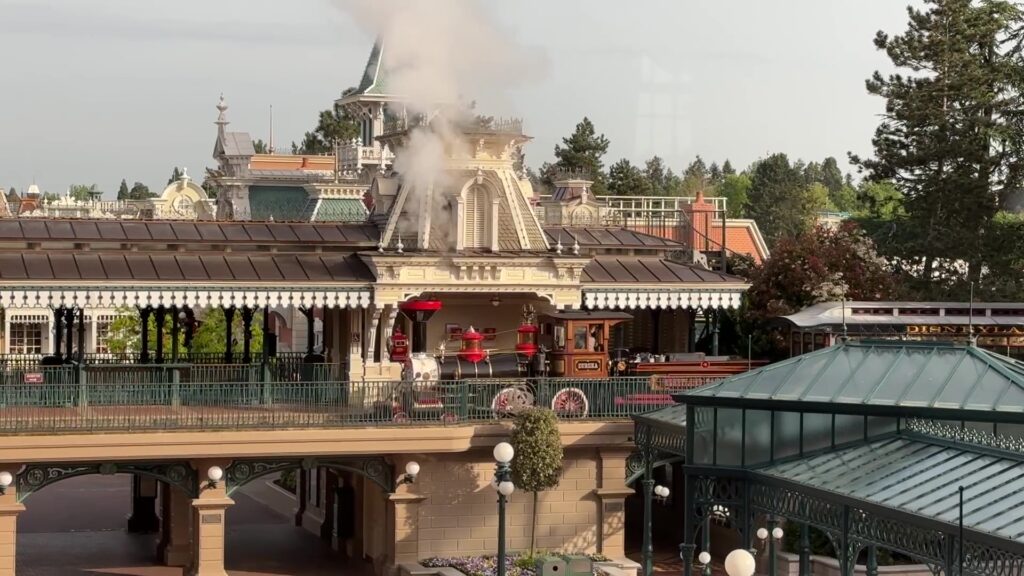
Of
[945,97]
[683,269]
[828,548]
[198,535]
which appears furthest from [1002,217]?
[198,535]

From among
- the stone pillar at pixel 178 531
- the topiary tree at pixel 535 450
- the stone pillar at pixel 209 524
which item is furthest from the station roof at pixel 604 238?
the stone pillar at pixel 209 524

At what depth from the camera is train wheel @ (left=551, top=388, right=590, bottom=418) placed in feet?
124

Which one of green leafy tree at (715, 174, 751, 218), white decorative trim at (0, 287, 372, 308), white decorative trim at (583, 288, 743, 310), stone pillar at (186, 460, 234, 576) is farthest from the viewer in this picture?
green leafy tree at (715, 174, 751, 218)

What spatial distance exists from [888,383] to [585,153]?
252 ft

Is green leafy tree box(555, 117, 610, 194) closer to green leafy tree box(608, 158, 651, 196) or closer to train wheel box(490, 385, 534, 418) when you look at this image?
green leafy tree box(608, 158, 651, 196)

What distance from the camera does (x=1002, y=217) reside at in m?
49.6

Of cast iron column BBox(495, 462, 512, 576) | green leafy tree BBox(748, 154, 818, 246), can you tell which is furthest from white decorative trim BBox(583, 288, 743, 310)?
green leafy tree BBox(748, 154, 818, 246)

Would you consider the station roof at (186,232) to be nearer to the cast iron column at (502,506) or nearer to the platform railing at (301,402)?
the platform railing at (301,402)

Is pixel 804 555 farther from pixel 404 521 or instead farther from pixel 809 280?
pixel 809 280

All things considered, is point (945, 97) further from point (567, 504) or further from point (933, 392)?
point (933, 392)

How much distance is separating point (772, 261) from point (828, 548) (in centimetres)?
1301

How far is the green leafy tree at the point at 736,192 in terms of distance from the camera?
134337mm

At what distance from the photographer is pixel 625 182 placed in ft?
341

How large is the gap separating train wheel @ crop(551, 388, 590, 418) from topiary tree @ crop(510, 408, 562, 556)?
1350 mm
